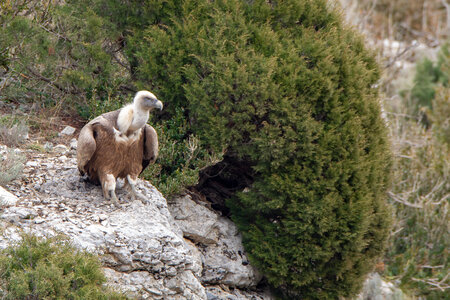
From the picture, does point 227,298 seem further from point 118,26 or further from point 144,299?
point 118,26

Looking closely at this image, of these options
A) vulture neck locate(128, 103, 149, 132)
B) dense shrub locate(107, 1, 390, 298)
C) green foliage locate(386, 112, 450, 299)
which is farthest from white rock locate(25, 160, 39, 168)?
green foliage locate(386, 112, 450, 299)

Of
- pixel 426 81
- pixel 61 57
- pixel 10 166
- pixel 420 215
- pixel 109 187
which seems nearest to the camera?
pixel 109 187

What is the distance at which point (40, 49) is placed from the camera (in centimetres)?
686

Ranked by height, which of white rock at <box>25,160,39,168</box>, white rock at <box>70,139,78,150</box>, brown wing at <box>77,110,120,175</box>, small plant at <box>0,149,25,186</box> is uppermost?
brown wing at <box>77,110,120,175</box>

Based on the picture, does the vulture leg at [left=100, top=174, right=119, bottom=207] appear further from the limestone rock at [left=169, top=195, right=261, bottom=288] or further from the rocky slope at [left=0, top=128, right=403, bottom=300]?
the limestone rock at [left=169, top=195, right=261, bottom=288]

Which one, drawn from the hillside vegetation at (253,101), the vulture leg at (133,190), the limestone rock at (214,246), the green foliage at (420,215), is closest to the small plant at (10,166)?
the vulture leg at (133,190)

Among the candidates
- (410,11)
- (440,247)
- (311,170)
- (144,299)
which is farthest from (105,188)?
(410,11)

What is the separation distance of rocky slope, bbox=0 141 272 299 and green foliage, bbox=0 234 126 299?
27cm

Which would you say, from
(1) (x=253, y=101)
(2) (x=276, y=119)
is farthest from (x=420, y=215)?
(1) (x=253, y=101)

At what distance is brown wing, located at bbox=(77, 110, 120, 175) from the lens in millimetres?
5163

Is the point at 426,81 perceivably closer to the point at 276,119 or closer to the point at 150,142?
the point at 276,119

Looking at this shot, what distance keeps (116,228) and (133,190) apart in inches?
23.6

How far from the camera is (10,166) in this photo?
550 cm

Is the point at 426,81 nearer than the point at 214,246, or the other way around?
the point at 214,246
